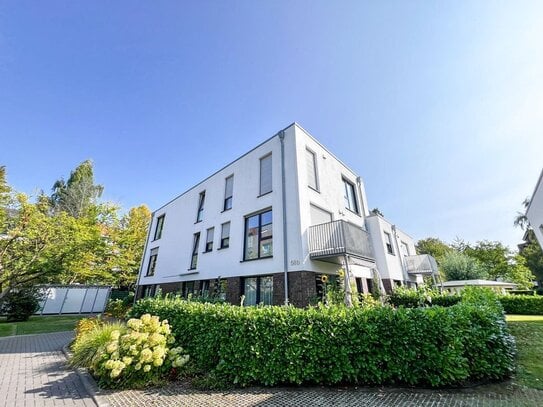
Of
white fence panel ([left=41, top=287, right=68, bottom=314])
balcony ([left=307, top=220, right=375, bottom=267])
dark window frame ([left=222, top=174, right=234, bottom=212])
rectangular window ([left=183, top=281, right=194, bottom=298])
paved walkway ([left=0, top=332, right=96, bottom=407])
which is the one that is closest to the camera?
paved walkway ([left=0, top=332, right=96, bottom=407])

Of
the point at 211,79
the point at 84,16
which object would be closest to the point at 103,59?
the point at 84,16

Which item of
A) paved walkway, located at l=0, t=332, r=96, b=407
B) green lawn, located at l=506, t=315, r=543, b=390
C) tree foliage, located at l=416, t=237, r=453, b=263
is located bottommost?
paved walkway, located at l=0, t=332, r=96, b=407

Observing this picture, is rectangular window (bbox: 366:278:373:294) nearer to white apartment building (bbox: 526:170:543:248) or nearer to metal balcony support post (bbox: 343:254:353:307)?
metal balcony support post (bbox: 343:254:353:307)

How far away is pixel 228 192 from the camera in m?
14.2

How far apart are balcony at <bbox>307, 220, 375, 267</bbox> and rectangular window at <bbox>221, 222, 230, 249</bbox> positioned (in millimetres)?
5079

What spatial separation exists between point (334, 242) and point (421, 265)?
1331 centimetres

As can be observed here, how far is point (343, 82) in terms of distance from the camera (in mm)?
9719

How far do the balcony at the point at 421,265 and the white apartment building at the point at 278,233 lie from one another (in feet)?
0.30

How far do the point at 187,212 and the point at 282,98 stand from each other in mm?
10722

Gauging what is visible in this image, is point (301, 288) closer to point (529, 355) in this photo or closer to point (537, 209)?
point (529, 355)

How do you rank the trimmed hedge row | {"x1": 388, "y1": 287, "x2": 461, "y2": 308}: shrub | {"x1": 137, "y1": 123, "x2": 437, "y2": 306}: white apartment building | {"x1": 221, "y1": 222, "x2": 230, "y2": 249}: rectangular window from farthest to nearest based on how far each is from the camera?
{"x1": 221, "y1": 222, "x2": 230, "y2": 249}: rectangular window < the trimmed hedge row < {"x1": 388, "y1": 287, "x2": 461, "y2": 308}: shrub < {"x1": 137, "y1": 123, "x2": 437, "y2": 306}: white apartment building

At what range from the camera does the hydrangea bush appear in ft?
15.0

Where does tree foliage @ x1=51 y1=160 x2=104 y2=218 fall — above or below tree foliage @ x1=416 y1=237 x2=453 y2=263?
above

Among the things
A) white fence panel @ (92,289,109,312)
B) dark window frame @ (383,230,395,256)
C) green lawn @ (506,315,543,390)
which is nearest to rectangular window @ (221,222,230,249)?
dark window frame @ (383,230,395,256)
